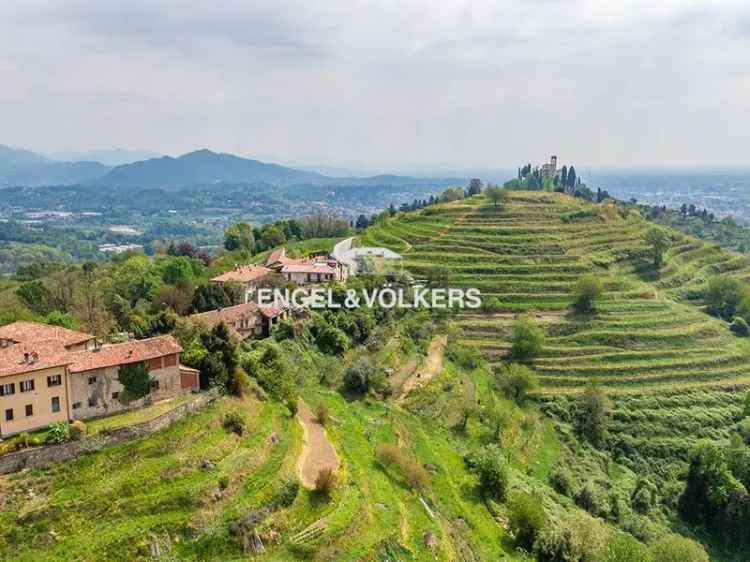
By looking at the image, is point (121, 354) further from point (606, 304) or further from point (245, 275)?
point (606, 304)

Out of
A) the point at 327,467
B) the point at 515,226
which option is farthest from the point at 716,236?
the point at 327,467

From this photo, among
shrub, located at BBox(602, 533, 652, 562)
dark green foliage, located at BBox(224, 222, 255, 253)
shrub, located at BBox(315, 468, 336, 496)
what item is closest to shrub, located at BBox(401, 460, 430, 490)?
shrub, located at BBox(315, 468, 336, 496)

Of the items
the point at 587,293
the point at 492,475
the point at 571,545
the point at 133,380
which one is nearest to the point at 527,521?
the point at 571,545

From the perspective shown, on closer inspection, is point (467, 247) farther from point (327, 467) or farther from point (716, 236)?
point (716, 236)

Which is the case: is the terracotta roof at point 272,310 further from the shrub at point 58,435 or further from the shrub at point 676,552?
the shrub at point 676,552

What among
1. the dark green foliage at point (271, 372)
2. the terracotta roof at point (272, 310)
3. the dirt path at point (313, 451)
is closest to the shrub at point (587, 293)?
the terracotta roof at point (272, 310)
